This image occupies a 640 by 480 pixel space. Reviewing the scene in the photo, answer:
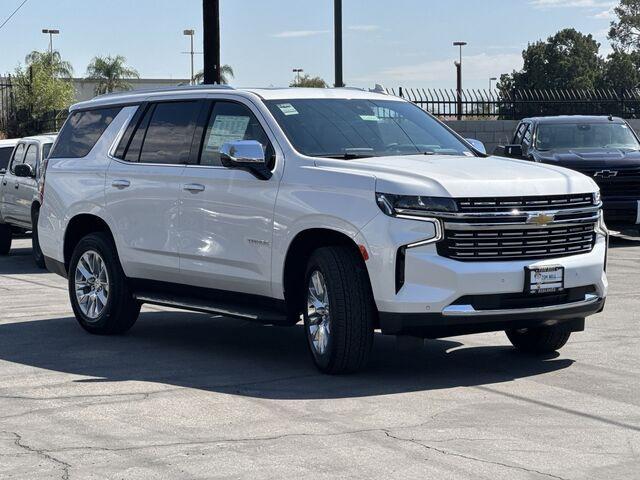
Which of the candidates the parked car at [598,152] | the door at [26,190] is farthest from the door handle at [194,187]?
the door at [26,190]

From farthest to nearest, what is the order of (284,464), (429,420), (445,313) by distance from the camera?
(445,313), (429,420), (284,464)

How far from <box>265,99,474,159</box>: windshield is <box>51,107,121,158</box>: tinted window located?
7.34 ft

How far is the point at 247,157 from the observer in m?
9.02

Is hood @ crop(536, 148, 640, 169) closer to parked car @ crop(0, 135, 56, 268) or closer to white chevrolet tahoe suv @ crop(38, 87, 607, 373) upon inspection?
parked car @ crop(0, 135, 56, 268)

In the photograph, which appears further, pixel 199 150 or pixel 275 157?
pixel 199 150

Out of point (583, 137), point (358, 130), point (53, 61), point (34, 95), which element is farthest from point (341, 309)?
point (53, 61)

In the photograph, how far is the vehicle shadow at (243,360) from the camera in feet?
27.8

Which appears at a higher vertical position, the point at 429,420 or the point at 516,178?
the point at 516,178

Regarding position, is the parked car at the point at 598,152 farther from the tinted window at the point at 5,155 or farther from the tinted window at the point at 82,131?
the tinted window at the point at 5,155

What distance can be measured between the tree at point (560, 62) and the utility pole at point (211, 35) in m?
68.5

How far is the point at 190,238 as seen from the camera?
9.84 meters

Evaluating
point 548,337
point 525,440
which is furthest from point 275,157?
point 525,440

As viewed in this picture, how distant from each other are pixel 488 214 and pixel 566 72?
8415 cm

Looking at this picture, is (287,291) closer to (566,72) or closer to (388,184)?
(388,184)
